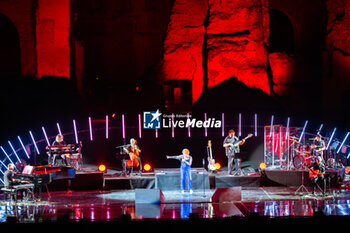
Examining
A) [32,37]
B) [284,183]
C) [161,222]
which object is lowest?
[284,183]

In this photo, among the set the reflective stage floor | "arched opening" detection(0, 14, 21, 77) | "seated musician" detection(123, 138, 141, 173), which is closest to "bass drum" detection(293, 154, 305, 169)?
the reflective stage floor

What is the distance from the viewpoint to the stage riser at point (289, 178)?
16578 mm

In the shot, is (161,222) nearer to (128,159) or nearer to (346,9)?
(128,159)

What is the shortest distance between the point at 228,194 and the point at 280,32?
15.6m

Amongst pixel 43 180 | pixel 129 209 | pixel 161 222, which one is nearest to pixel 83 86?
pixel 43 180

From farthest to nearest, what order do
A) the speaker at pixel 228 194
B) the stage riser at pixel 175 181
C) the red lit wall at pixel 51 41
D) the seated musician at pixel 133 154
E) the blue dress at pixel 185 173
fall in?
the red lit wall at pixel 51 41 → the seated musician at pixel 133 154 → the stage riser at pixel 175 181 → the blue dress at pixel 185 173 → the speaker at pixel 228 194

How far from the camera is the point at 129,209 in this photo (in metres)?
12.8

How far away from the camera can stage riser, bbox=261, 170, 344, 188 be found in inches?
653

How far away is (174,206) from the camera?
43.2ft

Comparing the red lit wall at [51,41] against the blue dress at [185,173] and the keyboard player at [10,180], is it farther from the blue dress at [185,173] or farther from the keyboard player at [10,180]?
the blue dress at [185,173]

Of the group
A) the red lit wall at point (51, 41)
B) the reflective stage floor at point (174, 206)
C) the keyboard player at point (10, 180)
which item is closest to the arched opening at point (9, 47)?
the red lit wall at point (51, 41)

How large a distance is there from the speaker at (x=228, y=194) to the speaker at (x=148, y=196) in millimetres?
1623

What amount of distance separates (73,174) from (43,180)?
1305 mm

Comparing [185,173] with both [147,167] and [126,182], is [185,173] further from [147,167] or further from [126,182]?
[147,167]
